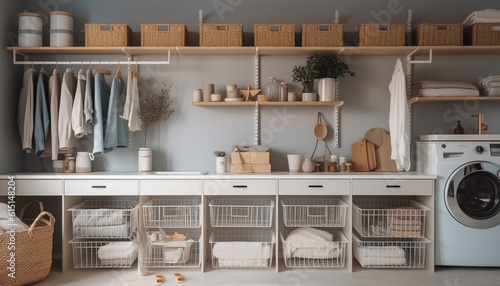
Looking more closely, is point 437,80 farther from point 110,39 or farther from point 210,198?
point 110,39

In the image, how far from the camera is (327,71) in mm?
3602

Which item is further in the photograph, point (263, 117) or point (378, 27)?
point (263, 117)

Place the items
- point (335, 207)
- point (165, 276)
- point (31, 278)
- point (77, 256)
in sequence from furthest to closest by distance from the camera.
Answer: point (335, 207)
point (77, 256)
point (165, 276)
point (31, 278)

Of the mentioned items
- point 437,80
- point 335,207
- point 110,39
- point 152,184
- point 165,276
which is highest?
point 110,39

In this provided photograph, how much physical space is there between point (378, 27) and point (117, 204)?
289 centimetres

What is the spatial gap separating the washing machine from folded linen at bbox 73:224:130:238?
8.53ft

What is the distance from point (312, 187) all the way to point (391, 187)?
64 cm

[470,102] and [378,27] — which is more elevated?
[378,27]

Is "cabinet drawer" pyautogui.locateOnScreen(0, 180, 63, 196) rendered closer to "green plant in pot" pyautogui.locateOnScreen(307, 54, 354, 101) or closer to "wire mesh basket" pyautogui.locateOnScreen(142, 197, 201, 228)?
"wire mesh basket" pyautogui.locateOnScreen(142, 197, 201, 228)

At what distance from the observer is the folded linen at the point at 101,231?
11.2 ft

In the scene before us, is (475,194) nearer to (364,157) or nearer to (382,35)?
(364,157)

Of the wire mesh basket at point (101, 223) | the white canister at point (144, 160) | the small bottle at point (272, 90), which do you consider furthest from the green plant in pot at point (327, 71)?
the wire mesh basket at point (101, 223)

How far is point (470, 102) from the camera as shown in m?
3.85

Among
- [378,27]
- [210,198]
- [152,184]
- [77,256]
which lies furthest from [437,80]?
[77,256]
